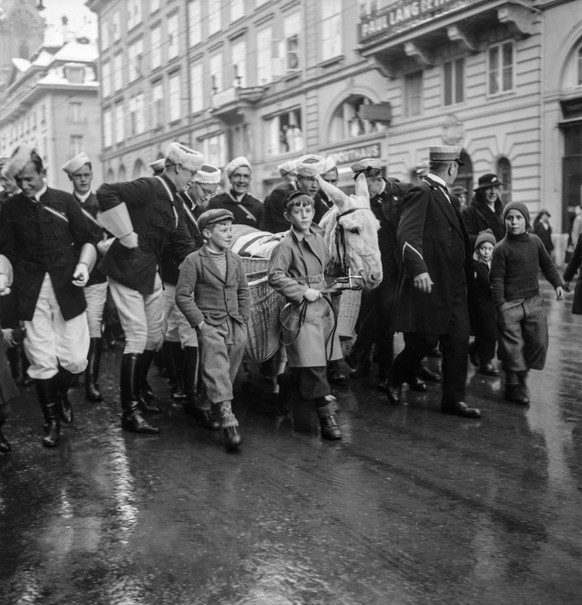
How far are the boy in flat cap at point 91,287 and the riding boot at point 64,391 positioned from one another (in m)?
1.03

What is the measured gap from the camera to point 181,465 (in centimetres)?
508

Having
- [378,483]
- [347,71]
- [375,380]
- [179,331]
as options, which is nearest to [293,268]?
[179,331]

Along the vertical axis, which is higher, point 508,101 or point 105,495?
point 508,101

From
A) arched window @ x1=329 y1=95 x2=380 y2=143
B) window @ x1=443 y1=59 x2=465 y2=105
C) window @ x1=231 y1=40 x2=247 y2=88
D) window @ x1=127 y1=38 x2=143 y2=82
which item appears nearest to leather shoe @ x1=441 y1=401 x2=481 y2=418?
window @ x1=443 y1=59 x2=465 y2=105

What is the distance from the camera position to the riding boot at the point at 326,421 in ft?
18.4

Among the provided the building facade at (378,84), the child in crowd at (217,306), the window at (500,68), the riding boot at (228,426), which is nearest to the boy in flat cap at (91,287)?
the child in crowd at (217,306)

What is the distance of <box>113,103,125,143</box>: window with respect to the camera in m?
52.3

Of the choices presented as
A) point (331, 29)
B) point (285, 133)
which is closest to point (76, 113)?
point (285, 133)

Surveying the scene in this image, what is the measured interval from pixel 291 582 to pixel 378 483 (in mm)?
1376

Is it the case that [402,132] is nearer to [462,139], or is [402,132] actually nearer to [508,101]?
[462,139]

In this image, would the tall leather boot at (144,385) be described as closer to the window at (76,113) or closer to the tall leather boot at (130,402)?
the tall leather boot at (130,402)

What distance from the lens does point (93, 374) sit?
7301 mm

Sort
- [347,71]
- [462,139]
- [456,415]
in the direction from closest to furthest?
[456,415] → [462,139] → [347,71]

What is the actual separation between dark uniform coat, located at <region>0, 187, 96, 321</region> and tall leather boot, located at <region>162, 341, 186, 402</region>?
4.56ft
